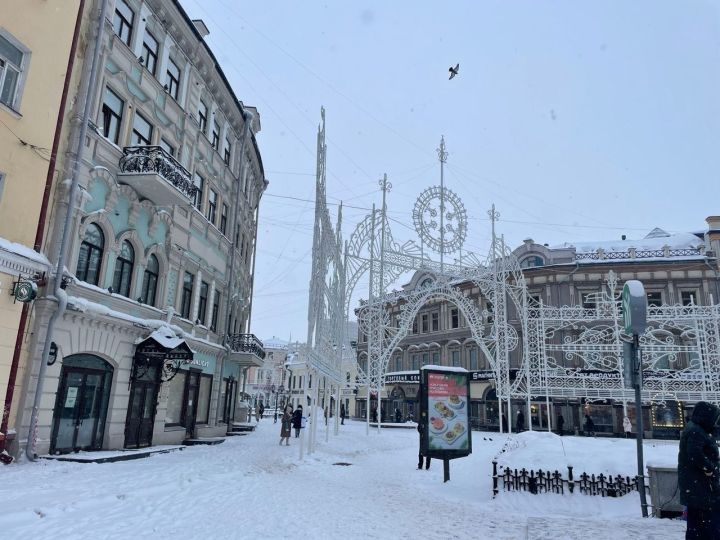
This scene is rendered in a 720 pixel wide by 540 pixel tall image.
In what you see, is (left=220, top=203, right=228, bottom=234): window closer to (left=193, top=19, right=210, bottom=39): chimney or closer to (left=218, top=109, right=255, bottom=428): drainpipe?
(left=218, top=109, right=255, bottom=428): drainpipe

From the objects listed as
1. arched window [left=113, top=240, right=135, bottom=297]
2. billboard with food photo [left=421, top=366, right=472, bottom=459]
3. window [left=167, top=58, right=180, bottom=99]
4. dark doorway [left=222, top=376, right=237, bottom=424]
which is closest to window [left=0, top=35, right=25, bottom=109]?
arched window [left=113, top=240, right=135, bottom=297]

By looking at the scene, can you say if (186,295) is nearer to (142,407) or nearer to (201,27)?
(142,407)

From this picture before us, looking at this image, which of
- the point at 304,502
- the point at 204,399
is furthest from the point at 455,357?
the point at 304,502

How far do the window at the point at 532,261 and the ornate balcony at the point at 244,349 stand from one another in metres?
24.9

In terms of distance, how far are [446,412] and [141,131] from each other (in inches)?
499

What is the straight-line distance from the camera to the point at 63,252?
40.9 ft

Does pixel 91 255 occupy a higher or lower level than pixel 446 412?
higher

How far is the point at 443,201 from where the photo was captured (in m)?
26.1

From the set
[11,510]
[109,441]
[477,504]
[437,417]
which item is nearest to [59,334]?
[109,441]

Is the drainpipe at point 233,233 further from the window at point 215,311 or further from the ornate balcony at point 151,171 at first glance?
the ornate balcony at point 151,171

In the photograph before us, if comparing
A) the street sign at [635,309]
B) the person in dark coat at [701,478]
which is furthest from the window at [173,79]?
the person in dark coat at [701,478]

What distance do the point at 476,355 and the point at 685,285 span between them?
52.8 ft

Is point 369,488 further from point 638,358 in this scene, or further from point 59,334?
point 59,334

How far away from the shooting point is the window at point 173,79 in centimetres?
1851
